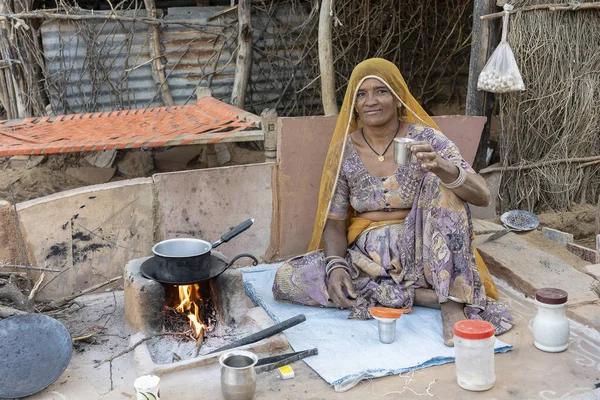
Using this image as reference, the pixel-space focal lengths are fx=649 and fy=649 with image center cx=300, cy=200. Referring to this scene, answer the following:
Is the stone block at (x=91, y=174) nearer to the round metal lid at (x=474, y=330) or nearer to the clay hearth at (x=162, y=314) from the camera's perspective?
the clay hearth at (x=162, y=314)

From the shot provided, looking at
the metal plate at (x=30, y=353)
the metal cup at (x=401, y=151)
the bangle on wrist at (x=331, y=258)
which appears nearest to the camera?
the metal plate at (x=30, y=353)

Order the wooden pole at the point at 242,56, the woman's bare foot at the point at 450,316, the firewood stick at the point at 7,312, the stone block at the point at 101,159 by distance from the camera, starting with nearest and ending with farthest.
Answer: the firewood stick at the point at 7,312 < the woman's bare foot at the point at 450,316 < the wooden pole at the point at 242,56 < the stone block at the point at 101,159

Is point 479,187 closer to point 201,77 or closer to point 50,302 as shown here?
point 50,302

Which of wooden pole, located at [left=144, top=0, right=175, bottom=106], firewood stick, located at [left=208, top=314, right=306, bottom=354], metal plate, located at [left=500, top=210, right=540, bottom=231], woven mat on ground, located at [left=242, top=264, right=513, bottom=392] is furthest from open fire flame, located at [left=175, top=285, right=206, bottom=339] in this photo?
wooden pole, located at [left=144, top=0, right=175, bottom=106]

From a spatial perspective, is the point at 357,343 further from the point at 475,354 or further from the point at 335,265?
the point at 475,354

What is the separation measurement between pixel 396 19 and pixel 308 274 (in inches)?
161

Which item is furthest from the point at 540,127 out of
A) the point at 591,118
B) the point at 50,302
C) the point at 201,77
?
the point at 50,302

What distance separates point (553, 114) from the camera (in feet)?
16.0

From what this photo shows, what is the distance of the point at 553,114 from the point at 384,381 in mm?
2913

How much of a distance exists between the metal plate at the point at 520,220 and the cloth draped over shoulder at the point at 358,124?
108 cm

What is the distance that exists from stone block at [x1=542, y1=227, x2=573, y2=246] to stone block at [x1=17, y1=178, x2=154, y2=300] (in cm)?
271

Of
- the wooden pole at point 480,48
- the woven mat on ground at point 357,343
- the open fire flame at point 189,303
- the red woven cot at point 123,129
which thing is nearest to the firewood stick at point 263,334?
the woven mat on ground at point 357,343

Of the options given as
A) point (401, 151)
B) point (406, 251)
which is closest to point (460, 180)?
point (401, 151)

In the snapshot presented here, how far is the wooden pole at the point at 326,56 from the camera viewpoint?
15.4ft
